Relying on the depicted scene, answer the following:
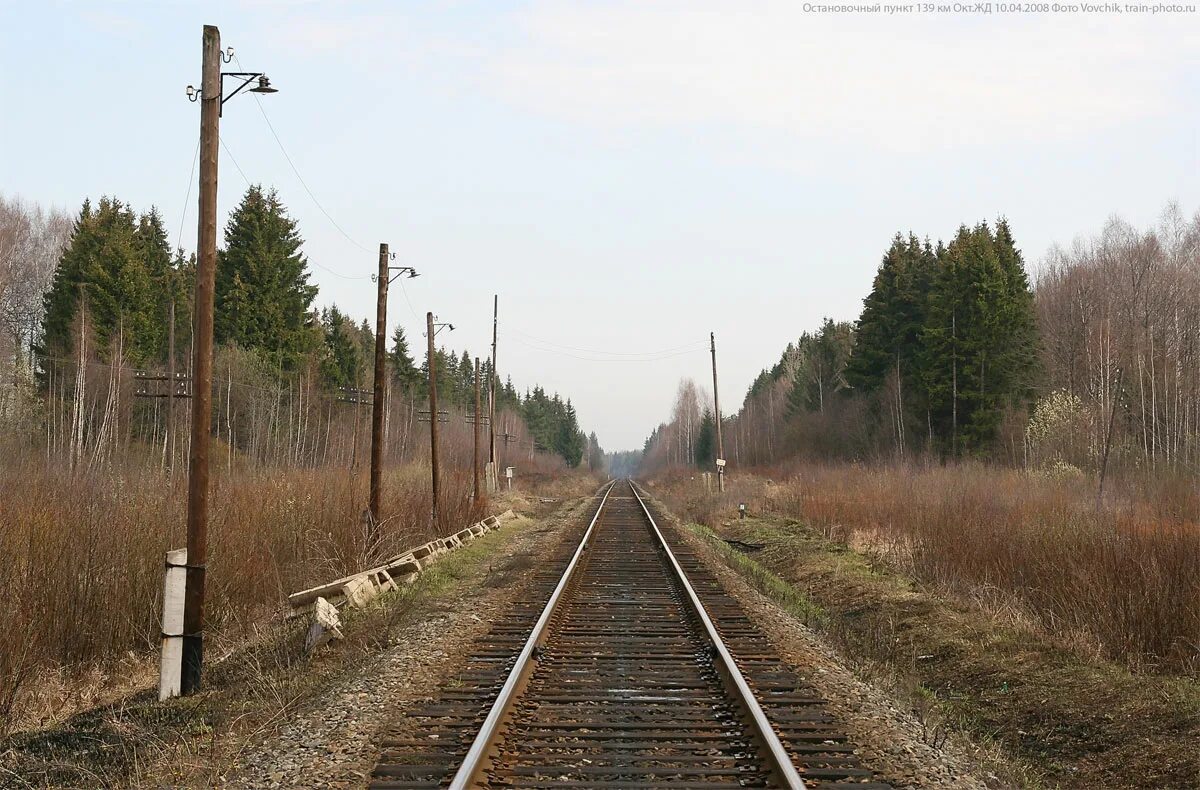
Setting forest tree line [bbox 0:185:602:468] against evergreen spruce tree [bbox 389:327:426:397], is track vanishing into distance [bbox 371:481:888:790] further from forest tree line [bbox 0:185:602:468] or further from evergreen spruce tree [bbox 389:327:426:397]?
evergreen spruce tree [bbox 389:327:426:397]

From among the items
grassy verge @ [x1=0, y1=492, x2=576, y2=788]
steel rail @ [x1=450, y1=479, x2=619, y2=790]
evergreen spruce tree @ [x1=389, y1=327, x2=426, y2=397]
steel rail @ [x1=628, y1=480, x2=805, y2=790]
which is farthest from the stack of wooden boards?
evergreen spruce tree @ [x1=389, y1=327, x2=426, y2=397]

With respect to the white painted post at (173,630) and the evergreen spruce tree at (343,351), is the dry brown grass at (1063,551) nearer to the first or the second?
the white painted post at (173,630)

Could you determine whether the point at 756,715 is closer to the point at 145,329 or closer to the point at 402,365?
the point at 145,329

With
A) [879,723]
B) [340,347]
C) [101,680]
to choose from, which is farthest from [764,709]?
[340,347]

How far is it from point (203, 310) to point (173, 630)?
3114 mm

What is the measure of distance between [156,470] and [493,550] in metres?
8.89

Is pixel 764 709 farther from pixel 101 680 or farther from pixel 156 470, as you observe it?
pixel 156 470

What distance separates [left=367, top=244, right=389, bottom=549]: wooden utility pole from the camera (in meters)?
17.9

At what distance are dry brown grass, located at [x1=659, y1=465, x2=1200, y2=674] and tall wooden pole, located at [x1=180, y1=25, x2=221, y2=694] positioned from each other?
29.8 feet

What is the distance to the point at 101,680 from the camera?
32.1ft

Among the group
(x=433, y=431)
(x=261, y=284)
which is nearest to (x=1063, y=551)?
(x=433, y=431)

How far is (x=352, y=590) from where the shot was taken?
1238 cm

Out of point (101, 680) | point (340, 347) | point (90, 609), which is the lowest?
point (101, 680)

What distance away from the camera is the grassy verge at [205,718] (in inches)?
248
